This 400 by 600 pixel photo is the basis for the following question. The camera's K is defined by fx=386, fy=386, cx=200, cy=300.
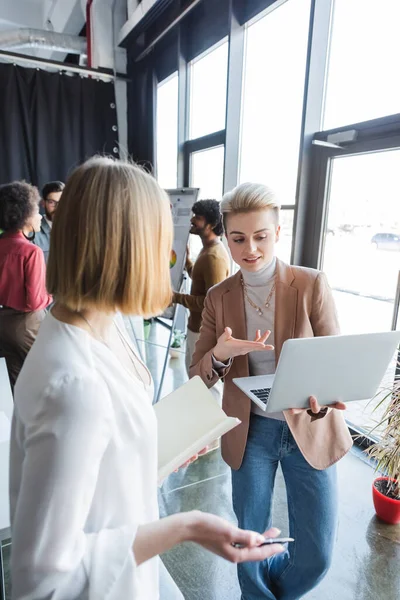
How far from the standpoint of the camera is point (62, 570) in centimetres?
54

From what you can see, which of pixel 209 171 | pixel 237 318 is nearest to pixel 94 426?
pixel 237 318

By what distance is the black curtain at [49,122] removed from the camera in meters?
4.41

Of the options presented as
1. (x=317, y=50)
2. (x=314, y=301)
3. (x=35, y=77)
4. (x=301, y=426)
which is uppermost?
(x=35, y=77)

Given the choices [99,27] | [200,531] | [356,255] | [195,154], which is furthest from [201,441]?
[99,27]

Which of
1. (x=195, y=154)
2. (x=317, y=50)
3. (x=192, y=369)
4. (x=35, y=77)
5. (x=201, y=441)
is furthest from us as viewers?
(x=35, y=77)

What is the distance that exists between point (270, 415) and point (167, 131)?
4127 mm

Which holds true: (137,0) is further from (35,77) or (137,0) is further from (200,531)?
(200,531)

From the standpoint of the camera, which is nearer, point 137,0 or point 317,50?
point 317,50

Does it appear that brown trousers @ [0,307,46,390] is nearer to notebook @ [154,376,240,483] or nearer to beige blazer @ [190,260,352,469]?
beige blazer @ [190,260,352,469]

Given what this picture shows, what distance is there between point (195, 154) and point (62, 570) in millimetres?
4073

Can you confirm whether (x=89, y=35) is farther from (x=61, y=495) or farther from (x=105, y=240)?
(x=61, y=495)

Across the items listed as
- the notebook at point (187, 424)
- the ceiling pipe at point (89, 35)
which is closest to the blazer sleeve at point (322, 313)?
the notebook at point (187, 424)

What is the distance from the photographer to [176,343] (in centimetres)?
437

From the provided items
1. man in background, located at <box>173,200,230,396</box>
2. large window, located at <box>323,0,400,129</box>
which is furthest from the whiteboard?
A: large window, located at <box>323,0,400,129</box>
